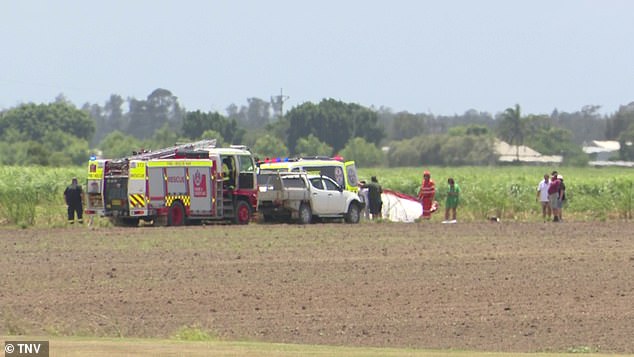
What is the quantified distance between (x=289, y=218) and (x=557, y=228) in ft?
26.2

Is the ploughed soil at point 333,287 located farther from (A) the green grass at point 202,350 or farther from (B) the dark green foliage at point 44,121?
(B) the dark green foliage at point 44,121

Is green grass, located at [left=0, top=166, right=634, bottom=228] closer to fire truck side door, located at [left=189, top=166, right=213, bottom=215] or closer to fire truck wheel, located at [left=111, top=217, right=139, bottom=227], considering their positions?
fire truck wheel, located at [left=111, top=217, right=139, bottom=227]

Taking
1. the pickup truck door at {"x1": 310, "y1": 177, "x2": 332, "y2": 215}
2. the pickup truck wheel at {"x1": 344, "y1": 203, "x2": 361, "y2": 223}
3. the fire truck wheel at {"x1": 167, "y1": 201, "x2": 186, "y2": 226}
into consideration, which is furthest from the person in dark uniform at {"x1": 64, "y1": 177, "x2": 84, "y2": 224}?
the pickup truck wheel at {"x1": 344, "y1": 203, "x2": 361, "y2": 223}

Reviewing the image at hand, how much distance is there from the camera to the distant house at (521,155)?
14912 cm

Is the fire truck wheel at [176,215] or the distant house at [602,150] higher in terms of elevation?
the distant house at [602,150]

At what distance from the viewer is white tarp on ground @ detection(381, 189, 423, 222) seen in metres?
43.9

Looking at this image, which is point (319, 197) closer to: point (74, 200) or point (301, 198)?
point (301, 198)

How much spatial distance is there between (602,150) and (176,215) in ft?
498

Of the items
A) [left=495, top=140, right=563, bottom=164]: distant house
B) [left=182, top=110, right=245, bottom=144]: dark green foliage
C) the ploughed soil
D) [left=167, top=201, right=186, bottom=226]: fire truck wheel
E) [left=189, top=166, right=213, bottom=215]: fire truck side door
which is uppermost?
[left=182, top=110, right=245, bottom=144]: dark green foliage

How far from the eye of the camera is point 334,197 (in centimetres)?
4228

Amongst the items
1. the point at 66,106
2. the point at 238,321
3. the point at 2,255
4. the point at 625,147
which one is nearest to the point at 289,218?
the point at 2,255

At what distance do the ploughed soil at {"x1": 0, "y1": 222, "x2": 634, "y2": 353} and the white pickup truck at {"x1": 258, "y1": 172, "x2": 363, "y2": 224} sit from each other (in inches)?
176

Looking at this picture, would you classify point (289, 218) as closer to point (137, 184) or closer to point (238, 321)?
point (137, 184)

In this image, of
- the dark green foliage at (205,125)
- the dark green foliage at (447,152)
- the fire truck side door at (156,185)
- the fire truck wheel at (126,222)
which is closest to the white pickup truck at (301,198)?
the fire truck side door at (156,185)
